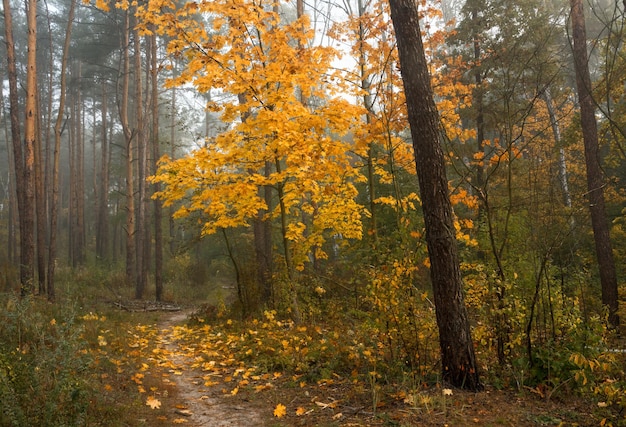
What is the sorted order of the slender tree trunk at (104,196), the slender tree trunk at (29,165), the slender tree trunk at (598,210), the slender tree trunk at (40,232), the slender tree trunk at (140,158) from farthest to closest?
the slender tree trunk at (104,196) < the slender tree trunk at (140,158) < the slender tree trunk at (40,232) < the slender tree trunk at (29,165) < the slender tree trunk at (598,210)

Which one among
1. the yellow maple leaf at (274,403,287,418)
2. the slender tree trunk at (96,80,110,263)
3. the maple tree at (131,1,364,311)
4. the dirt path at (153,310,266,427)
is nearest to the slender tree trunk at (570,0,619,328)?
the maple tree at (131,1,364,311)

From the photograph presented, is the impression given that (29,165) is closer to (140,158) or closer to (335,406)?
(140,158)

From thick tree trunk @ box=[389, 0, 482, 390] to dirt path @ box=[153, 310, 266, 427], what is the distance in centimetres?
205

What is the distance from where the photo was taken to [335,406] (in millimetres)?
4430

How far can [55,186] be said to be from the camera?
49.4 feet

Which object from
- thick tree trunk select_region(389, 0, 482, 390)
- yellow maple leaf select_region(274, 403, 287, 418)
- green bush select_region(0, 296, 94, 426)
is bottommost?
yellow maple leaf select_region(274, 403, 287, 418)

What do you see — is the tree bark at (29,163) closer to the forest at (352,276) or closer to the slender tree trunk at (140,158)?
the forest at (352,276)

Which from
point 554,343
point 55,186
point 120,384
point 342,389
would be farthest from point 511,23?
point 55,186

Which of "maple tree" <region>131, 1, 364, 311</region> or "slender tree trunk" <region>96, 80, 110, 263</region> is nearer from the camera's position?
"maple tree" <region>131, 1, 364, 311</region>

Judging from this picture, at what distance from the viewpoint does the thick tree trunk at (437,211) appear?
4379 millimetres

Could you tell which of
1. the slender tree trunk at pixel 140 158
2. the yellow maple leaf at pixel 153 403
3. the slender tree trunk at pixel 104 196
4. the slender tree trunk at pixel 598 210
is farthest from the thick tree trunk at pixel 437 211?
the slender tree trunk at pixel 104 196

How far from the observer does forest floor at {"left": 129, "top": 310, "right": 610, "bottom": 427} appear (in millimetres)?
3828

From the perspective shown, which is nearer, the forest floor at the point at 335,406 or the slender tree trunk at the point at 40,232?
the forest floor at the point at 335,406

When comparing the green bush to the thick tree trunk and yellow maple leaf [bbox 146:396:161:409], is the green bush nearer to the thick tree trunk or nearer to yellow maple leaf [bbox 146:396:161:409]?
yellow maple leaf [bbox 146:396:161:409]
